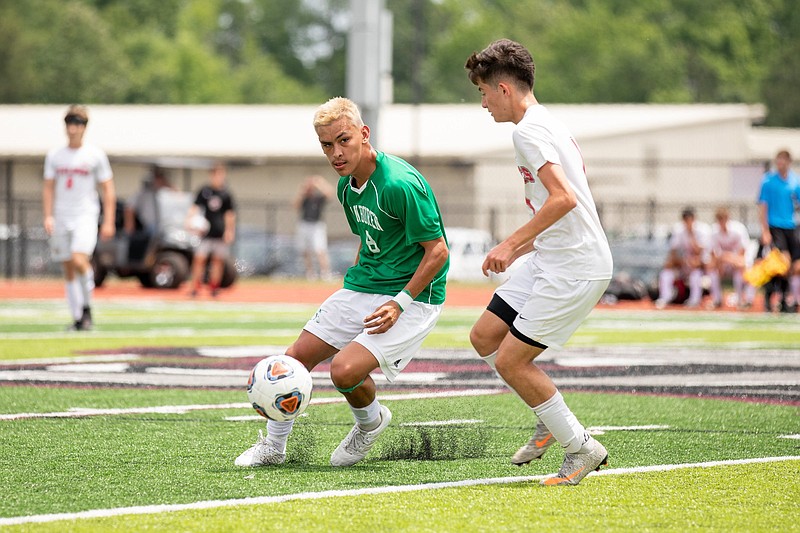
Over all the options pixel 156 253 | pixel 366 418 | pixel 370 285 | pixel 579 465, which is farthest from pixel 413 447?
pixel 156 253

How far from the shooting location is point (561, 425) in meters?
5.44

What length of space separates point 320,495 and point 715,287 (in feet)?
51.6

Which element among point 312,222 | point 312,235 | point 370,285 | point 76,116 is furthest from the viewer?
point 312,235

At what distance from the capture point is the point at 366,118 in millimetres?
16828

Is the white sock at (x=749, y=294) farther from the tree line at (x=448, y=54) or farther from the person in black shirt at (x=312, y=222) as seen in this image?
the tree line at (x=448, y=54)

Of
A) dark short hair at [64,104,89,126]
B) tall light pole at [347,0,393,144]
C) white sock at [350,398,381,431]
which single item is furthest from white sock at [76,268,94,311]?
white sock at [350,398,381,431]

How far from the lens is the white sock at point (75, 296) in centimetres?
1323

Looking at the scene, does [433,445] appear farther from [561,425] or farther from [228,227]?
[228,227]

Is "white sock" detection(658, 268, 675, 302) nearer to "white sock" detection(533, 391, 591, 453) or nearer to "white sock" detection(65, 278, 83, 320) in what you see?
"white sock" detection(65, 278, 83, 320)

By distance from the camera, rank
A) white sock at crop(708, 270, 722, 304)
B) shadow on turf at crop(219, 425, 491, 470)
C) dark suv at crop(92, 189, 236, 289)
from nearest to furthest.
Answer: shadow on turf at crop(219, 425, 491, 470)
white sock at crop(708, 270, 722, 304)
dark suv at crop(92, 189, 236, 289)

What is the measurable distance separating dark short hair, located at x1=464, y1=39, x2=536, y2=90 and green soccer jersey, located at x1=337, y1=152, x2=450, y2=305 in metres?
0.60

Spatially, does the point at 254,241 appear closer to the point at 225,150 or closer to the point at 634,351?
the point at 225,150

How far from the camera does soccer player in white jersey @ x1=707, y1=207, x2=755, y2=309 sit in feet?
65.8

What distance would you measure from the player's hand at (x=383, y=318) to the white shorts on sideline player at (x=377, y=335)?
0.07 metres
